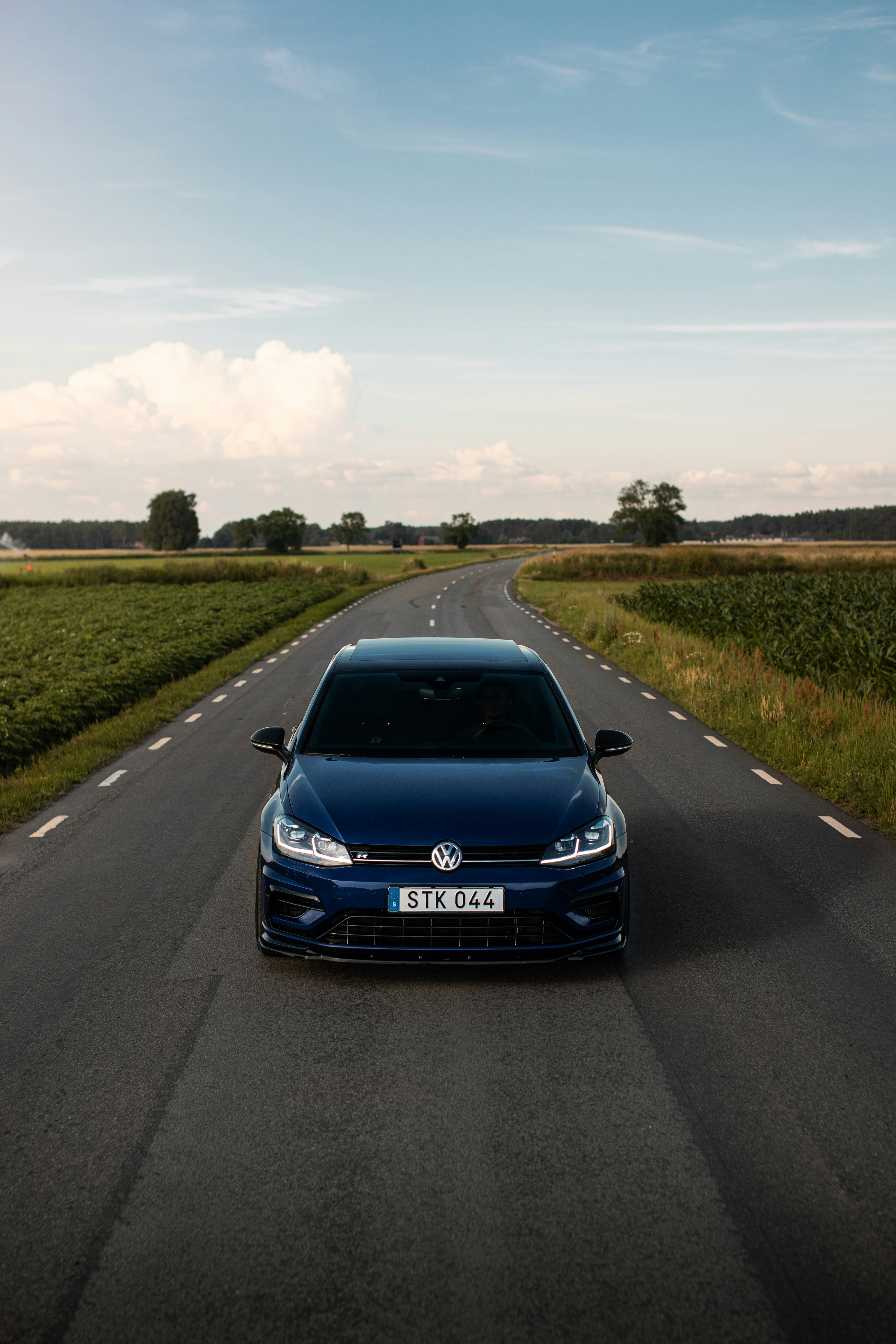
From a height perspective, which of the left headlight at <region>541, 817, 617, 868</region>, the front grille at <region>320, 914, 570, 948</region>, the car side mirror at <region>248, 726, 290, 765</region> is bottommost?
the front grille at <region>320, 914, 570, 948</region>

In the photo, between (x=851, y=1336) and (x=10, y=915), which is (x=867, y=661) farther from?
(x=851, y=1336)

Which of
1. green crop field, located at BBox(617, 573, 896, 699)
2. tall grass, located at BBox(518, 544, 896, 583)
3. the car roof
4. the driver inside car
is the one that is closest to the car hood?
the driver inside car

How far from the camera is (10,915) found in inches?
244

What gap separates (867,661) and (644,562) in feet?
191

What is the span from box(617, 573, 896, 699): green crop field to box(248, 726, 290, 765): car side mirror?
9.91m

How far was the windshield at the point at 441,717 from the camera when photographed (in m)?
5.79

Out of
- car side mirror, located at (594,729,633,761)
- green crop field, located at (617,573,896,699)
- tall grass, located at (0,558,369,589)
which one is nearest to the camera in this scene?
car side mirror, located at (594,729,633,761)

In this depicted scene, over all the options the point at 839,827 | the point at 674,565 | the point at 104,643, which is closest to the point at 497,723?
the point at 839,827

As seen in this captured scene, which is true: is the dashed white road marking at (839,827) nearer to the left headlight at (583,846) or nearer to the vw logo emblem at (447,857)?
the left headlight at (583,846)

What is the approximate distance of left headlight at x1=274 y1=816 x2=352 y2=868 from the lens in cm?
476

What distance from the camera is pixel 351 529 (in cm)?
18888

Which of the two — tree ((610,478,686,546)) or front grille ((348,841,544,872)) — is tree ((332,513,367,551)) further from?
front grille ((348,841,544,872))

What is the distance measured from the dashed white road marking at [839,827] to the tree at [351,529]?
179 metres

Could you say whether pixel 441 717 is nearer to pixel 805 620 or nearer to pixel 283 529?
pixel 805 620
